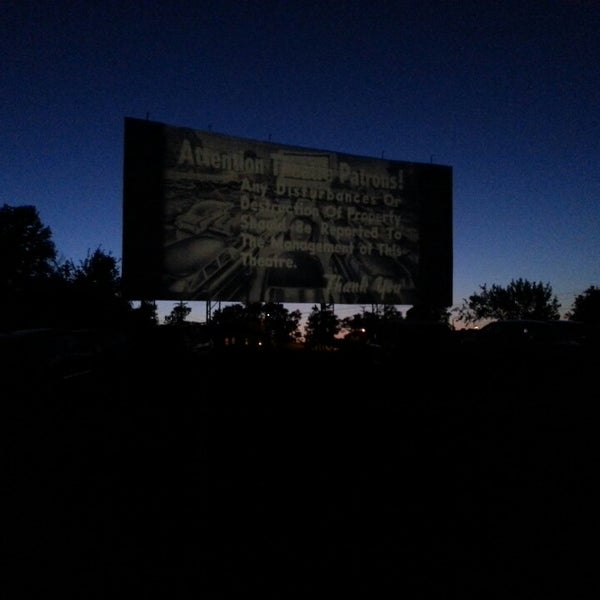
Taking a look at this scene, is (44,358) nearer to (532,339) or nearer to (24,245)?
(532,339)

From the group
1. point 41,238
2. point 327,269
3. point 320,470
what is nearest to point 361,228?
point 327,269

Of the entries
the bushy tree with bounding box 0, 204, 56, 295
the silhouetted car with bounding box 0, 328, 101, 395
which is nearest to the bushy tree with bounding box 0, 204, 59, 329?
the bushy tree with bounding box 0, 204, 56, 295

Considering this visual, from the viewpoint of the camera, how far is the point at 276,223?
45.8 feet

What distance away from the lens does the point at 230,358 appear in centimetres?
1733

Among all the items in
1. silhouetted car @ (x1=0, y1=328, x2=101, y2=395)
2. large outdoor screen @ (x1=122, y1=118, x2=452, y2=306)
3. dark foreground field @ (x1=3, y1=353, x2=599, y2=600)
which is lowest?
dark foreground field @ (x1=3, y1=353, x2=599, y2=600)

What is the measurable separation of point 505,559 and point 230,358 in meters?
15.0

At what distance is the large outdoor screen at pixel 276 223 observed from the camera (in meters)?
13.0

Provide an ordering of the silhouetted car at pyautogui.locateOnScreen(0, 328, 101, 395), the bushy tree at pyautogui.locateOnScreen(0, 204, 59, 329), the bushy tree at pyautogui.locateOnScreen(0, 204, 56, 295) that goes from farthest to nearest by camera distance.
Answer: the bushy tree at pyautogui.locateOnScreen(0, 204, 56, 295)
the bushy tree at pyautogui.locateOnScreen(0, 204, 59, 329)
the silhouetted car at pyautogui.locateOnScreen(0, 328, 101, 395)

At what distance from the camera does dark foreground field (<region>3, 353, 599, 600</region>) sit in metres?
2.47

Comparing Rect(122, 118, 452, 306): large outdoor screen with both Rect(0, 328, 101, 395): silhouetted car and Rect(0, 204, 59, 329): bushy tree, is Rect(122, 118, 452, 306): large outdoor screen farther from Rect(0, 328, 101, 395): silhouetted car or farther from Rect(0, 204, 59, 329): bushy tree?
Rect(0, 204, 59, 329): bushy tree

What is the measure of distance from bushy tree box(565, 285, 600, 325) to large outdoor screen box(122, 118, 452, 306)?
41869 mm


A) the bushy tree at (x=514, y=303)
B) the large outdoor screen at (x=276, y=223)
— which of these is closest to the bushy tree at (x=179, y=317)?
the large outdoor screen at (x=276, y=223)

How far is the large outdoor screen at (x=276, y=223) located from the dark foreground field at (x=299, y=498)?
18.5 ft

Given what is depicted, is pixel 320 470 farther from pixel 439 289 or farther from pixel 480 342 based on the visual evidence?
pixel 439 289
